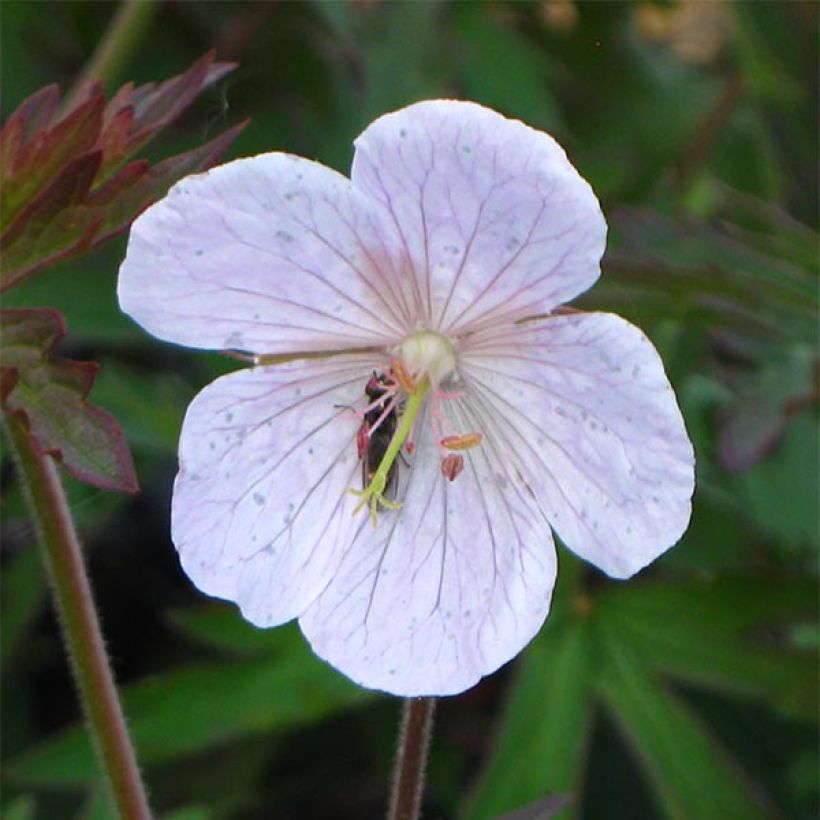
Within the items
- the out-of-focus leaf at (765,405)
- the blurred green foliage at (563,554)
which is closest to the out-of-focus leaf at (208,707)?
the blurred green foliage at (563,554)

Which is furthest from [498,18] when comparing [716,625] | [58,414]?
[58,414]

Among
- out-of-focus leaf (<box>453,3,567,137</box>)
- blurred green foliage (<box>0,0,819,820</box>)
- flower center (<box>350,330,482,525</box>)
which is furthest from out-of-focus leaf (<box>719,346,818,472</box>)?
flower center (<box>350,330,482,525</box>)

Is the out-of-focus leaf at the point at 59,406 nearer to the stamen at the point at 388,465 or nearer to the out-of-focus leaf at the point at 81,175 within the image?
the out-of-focus leaf at the point at 81,175

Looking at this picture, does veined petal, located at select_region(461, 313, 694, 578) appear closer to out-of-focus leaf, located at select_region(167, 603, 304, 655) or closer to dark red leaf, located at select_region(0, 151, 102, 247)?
dark red leaf, located at select_region(0, 151, 102, 247)

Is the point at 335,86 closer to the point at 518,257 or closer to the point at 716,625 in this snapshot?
the point at 716,625

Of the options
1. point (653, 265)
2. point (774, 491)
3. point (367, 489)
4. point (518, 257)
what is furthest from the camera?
point (774, 491)

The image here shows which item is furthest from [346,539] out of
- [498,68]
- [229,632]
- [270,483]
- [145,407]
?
[498,68]
